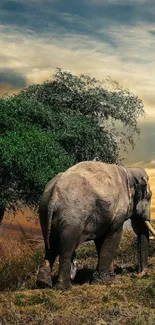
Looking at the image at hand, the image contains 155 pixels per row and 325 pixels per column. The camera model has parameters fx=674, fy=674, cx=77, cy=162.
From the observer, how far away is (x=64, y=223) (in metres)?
13.5

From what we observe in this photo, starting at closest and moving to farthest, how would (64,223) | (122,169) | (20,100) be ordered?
(64,223)
(122,169)
(20,100)

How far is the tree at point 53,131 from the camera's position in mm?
23578

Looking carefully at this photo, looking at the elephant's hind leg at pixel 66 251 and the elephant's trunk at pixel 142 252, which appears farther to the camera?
the elephant's trunk at pixel 142 252

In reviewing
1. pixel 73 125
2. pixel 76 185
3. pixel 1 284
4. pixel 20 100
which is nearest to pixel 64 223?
pixel 76 185

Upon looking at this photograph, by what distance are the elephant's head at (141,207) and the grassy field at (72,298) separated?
59 centimetres

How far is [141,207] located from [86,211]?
2.66 m

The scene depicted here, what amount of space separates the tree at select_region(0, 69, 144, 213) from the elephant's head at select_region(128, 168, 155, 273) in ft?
24.3

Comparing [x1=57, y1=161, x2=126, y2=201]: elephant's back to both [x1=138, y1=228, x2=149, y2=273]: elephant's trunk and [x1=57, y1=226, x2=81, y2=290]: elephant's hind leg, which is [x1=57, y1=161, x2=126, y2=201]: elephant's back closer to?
[x1=57, y1=226, x2=81, y2=290]: elephant's hind leg

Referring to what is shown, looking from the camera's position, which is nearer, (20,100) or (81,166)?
(81,166)

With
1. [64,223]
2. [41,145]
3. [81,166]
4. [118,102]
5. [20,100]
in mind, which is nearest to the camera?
[64,223]

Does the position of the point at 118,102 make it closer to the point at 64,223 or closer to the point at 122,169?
the point at 122,169

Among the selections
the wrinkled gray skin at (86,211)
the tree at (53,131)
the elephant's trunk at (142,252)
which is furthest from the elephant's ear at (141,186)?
the tree at (53,131)

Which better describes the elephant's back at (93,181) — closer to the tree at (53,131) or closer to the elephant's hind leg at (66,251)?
the elephant's hind leg at (66,251)

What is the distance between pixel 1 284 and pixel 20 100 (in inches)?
494
